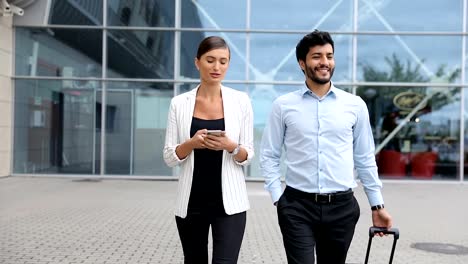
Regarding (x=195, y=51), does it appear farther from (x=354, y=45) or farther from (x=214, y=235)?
(x=214, y=235)

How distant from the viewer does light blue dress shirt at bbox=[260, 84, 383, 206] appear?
297 cm

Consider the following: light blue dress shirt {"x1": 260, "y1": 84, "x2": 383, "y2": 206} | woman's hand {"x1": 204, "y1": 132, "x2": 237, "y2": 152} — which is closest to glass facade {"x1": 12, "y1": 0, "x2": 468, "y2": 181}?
light blue dress shirt {"x1": 260, "y1": 84, "x2": 383, "y2": 206}

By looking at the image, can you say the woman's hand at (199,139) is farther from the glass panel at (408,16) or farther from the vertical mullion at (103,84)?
the glass panel at (408,16)

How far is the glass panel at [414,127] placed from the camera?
572 inches

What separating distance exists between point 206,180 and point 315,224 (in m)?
0.66

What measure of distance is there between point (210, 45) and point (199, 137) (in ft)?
1.70

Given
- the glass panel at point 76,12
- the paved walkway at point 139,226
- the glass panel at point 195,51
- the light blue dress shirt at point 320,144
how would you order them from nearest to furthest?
the light blue dress shirt at point 320,144 → the paved walkway at point 139,226 → the glass panel at point 76,12 → the glass panel at point 195,51

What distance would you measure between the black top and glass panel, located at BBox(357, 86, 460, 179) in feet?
40.2

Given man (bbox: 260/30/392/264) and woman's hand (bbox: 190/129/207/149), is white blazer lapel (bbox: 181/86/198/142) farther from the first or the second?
man (bbox: 260/30/392/264)

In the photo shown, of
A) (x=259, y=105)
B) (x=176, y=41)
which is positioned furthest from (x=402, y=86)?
(x=176, y=41)

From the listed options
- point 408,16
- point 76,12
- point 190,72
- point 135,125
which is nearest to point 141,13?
point 76,12

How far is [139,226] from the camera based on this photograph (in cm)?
755

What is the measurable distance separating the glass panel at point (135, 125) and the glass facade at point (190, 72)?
0.03 metres

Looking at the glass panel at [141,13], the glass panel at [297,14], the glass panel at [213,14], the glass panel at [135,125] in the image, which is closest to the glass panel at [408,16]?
the glass panel at [297,14]
